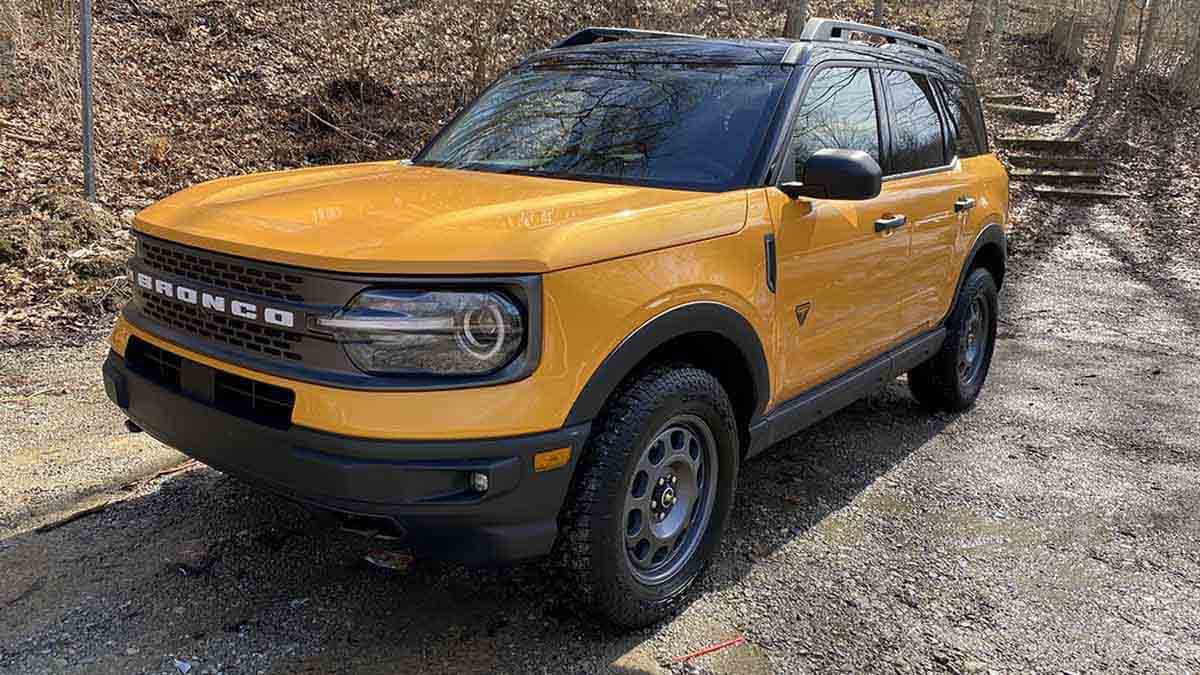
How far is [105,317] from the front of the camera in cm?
602

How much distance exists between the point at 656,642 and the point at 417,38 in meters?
→ 10.6

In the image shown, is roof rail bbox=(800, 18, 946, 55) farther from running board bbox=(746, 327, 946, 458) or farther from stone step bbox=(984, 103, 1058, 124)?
stone step bbox=(984, 103, 1058, 124)

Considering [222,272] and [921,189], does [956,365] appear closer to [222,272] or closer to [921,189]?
[921,189]

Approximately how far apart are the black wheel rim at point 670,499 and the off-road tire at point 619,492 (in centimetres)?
5

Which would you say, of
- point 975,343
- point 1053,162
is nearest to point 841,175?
point 975,343

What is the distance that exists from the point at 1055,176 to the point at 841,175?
10.8 m

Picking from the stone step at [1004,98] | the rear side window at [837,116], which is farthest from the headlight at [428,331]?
the stone step at [1004,98]

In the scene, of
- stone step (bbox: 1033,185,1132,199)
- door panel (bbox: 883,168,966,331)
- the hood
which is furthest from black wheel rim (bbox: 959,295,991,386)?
stone step (bbox: 1033,185,1132,199)

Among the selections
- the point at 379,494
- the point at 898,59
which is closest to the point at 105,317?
the point at 379,494

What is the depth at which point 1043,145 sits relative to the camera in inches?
522

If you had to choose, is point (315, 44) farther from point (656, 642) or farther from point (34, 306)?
point (656, 642)

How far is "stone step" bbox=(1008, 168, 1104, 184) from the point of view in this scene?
12.4 metres

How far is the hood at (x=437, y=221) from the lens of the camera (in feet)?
7.80

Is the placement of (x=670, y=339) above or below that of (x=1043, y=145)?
below
